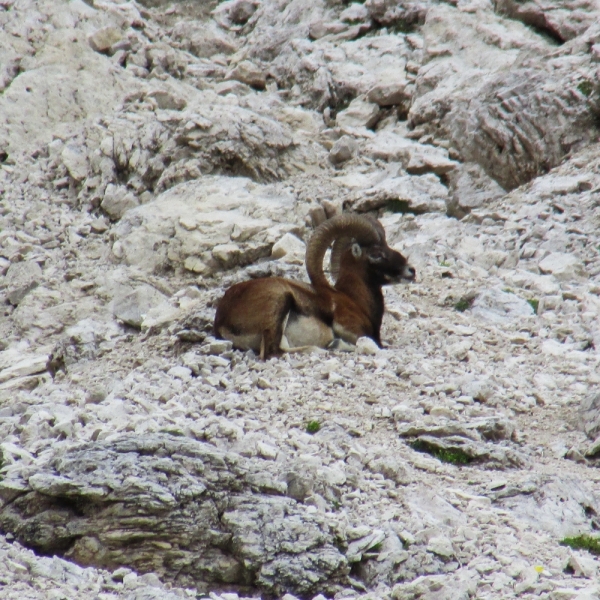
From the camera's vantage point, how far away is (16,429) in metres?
7.86

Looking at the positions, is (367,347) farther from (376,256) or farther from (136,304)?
(136,304)

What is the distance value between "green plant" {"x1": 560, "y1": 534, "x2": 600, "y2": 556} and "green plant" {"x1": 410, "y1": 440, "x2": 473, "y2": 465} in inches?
61.4

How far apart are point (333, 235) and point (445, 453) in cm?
465

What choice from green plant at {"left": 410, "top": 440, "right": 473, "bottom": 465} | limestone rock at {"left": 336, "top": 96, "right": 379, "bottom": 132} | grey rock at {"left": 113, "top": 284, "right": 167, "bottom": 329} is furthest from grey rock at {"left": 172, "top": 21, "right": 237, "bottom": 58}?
green plant at {"left": 410, "top": 440, "right": 473, "bottom": 465}

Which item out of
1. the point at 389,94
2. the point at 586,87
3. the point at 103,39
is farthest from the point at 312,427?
the point at 103,39

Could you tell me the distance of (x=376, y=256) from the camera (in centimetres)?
1290

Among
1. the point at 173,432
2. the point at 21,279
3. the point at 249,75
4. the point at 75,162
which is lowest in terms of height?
the point at 21,279

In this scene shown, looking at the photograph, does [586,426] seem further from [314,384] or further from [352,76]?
[352,76]

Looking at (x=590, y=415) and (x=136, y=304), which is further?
(x=136, y=304)

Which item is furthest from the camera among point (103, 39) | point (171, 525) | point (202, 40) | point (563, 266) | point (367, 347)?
point (202, 40)

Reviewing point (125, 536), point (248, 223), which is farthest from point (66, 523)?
point (248, 223)

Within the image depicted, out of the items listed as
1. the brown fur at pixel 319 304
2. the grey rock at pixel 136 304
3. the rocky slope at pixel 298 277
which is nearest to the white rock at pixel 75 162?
the rocky slope at pixel 298 277

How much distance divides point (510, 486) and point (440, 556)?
4.53 feet

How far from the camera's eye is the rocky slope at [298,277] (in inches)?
255
